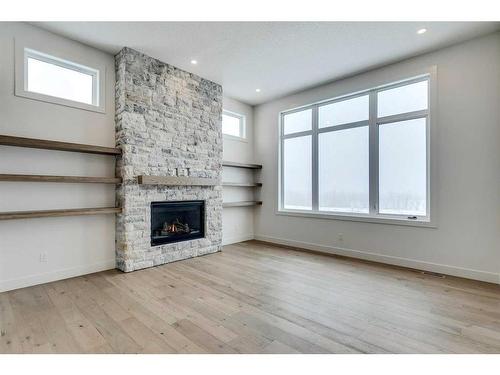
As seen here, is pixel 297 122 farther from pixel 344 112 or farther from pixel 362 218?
pixel 362 218

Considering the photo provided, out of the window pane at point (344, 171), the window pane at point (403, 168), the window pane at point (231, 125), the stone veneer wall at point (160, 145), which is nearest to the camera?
the stone veneer wall at point (160, 145)

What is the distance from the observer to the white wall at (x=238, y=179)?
566cm

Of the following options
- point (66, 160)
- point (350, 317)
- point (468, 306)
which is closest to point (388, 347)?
point (350, 317)

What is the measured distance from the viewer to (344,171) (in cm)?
482

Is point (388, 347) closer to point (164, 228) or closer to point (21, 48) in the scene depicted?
point (164, 228)

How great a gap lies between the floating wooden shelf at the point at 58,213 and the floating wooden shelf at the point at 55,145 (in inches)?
30.5

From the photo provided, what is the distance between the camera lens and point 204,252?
187 inches

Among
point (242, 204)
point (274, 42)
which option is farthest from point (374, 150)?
point (242, 204)

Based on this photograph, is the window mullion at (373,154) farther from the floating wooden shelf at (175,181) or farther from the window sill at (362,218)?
the floating wooden shelf at (175,181)

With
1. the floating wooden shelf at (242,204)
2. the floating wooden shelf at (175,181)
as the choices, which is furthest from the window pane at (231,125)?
the floating wooden shelf at (242,204)

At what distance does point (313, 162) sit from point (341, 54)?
2.05 meters

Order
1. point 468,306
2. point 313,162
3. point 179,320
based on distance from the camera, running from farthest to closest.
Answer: point 313,162 → point 468,306 → point 179,320

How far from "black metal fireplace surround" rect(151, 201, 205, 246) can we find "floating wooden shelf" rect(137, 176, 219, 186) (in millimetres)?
362

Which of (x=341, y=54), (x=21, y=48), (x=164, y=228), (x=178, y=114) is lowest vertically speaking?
(x=164, y=228)
